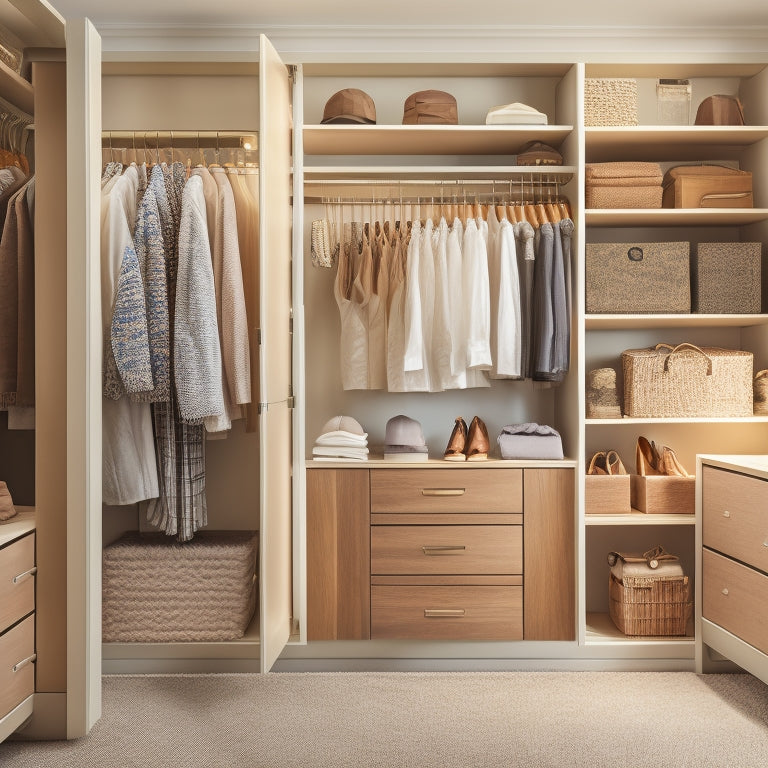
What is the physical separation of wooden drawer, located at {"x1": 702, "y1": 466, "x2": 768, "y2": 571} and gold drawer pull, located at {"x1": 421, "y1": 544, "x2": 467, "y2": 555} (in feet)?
3.21

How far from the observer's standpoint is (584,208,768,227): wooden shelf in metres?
2.90

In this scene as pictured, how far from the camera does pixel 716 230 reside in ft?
10.6

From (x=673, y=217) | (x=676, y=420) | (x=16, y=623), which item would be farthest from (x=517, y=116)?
(x=16, y=623)

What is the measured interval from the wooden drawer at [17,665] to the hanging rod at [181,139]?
196 cm

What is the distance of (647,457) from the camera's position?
122 inches

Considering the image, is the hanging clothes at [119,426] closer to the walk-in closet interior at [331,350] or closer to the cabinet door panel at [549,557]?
the walk-in closet interior at [331,350]

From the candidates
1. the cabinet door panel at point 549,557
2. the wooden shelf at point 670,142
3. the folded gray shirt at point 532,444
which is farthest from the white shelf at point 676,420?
the wooden shelf at point 670,142

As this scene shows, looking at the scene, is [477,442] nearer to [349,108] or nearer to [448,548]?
[448,548]

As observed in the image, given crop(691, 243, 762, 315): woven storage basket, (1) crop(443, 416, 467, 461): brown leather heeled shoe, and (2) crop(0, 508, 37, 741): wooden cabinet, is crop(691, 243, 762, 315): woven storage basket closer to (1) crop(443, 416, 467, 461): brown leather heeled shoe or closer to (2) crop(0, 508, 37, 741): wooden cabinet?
(1) crop(443, 416, 467, 461): brown leather heeled shoe

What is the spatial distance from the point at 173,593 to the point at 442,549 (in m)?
1.10

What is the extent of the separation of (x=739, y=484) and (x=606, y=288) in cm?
93

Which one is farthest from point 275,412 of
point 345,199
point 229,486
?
point 345,199

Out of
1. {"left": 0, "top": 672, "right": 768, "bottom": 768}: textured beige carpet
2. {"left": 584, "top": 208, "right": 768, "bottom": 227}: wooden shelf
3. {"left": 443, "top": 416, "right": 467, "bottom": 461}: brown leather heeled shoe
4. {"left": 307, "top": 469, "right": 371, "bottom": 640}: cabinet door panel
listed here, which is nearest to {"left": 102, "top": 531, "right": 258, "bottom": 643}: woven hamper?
{"left": 0, "top": 672, "right": 768, "bottom": 768}: textured beige carpet

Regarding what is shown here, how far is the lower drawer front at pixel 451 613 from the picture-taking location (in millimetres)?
2834
